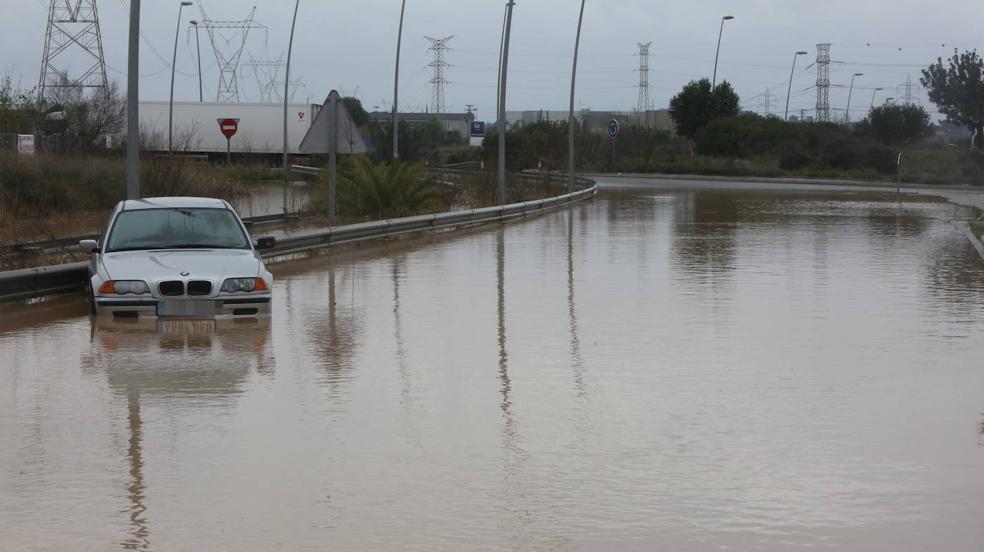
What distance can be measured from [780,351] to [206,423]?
579 centimetres

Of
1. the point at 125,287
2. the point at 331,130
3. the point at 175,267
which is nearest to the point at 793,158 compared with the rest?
the point at 331,130

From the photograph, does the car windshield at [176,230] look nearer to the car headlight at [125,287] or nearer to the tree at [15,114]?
the car headlight at [125,287]

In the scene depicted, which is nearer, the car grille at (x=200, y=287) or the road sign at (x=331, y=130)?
the car grille at (x=200, y=287)

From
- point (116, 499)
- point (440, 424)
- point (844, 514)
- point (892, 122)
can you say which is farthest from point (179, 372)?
point (892, 122)

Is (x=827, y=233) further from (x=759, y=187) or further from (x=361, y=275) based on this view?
(x=759, y=187)

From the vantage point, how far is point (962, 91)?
107 m

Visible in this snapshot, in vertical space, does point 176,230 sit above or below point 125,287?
above

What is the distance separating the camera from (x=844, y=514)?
7184 mm

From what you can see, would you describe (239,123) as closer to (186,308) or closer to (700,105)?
(700,105)

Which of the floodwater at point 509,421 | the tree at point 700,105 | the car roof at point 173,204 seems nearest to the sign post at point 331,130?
the floodwater at point 509,421

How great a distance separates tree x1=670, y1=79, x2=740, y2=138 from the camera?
104 meters

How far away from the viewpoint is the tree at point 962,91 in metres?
105

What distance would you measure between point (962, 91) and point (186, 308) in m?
101

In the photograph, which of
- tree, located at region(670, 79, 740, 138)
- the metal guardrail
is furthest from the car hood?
tree, located at region(670, 79, 740, 138)
